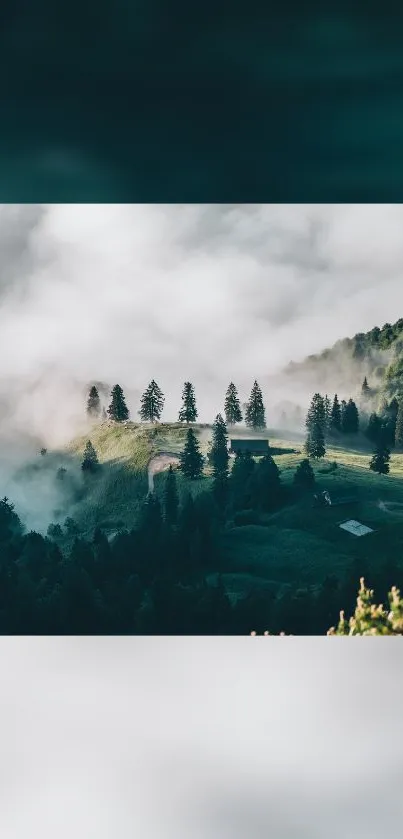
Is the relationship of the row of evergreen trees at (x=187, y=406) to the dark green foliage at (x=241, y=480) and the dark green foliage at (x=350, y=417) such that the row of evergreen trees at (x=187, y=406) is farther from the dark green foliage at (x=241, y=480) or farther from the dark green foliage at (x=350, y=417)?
the dark green foliage at (x=350, y=417)

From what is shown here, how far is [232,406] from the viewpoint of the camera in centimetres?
648

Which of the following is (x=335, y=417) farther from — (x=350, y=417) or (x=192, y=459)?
(x=192, y=459)

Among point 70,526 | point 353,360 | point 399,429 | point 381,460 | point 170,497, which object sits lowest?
point 70,526

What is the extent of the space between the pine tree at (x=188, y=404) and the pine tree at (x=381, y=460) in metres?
1.27

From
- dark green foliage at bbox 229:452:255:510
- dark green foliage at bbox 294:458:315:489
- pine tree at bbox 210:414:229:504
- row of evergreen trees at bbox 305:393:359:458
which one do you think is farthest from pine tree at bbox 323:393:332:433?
pine tree at bbox 210:414:229:504

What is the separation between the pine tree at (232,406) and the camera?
255 inches

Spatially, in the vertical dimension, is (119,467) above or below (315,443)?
below

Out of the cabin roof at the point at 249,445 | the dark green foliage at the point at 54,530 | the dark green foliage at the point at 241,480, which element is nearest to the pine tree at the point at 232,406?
the cabin roof at the point at 249,445

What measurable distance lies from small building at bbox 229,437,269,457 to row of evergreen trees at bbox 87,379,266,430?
0.10m

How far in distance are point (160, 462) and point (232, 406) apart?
64 centimetres

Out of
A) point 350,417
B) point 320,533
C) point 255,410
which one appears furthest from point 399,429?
point 255,410
